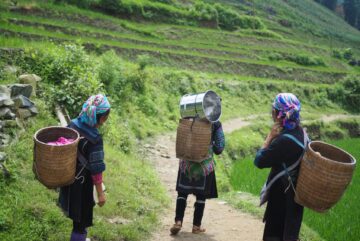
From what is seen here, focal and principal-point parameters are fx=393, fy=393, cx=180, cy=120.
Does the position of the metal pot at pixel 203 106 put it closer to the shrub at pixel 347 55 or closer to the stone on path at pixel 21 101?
the stone on path at pixel 21 101

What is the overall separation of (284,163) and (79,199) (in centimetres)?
208

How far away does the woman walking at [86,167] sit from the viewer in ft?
12.7

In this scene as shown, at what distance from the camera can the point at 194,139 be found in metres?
4.91

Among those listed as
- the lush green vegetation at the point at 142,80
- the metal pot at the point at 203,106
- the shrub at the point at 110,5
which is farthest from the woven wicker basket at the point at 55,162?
the shrub at the point at 110,5

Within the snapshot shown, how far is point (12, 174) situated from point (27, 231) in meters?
0.99

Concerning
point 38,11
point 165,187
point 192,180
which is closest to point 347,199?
point 165,187

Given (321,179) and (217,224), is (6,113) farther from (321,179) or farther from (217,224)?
(321,179)

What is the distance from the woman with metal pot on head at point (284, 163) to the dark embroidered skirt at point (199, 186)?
133 centimetres

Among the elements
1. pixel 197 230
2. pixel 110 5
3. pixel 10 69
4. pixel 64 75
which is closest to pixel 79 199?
pixel 197 230

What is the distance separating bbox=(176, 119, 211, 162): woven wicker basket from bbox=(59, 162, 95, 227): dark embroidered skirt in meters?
1.39

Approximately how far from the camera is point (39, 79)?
792 centimetres

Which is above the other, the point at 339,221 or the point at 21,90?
the point at 21,90

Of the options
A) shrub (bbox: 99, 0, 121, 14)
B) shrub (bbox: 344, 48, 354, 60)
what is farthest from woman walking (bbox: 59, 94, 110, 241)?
shrub (bbox: 344, 48, 354, 60)

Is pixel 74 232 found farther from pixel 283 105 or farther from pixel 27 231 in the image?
pixel 283 105
